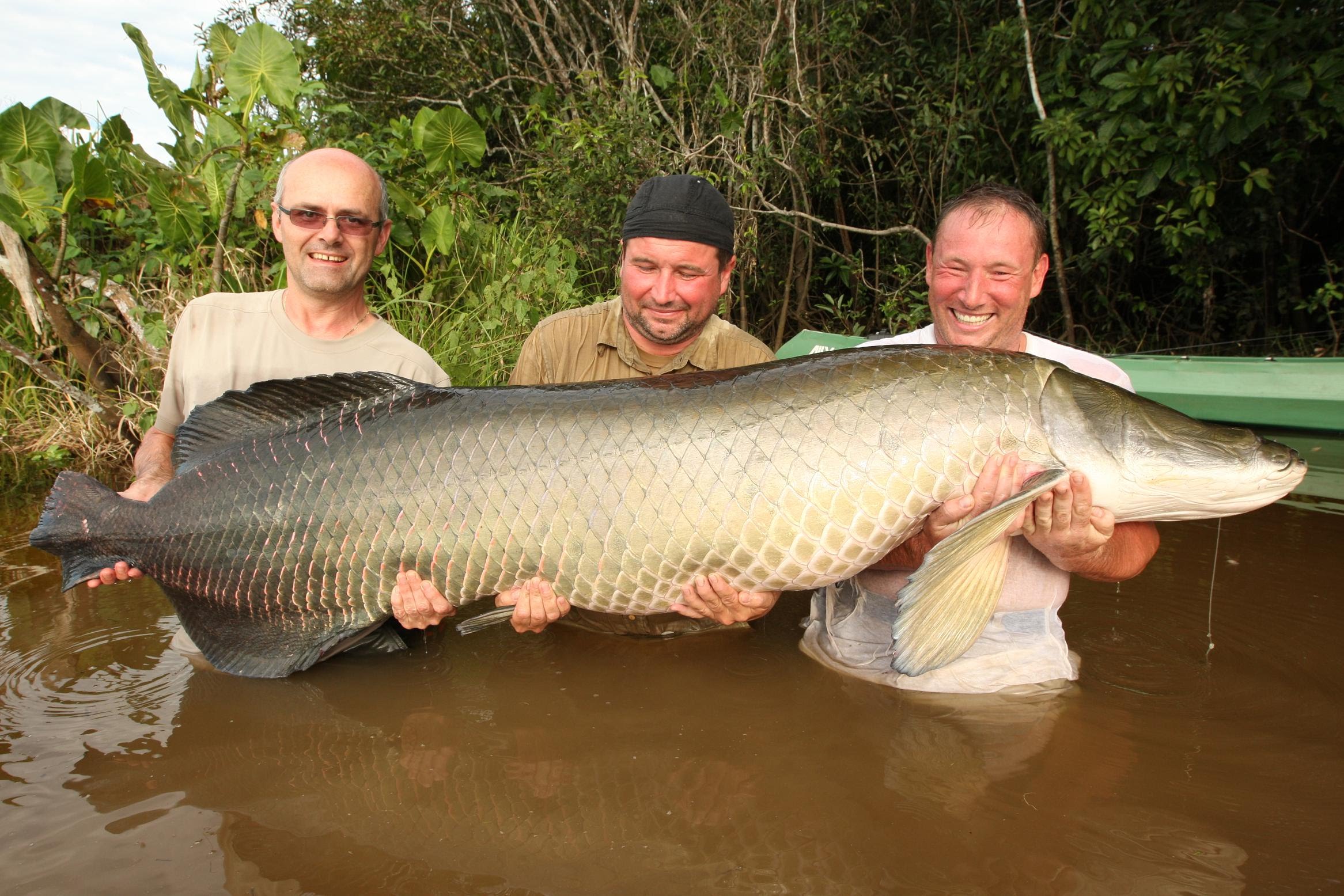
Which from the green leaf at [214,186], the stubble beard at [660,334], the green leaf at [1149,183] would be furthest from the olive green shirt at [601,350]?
the green leaf at [1149,183]

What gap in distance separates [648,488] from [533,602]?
538mm

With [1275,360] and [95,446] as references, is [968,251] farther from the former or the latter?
[95,446]

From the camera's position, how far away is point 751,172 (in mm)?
8172

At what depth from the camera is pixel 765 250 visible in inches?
379

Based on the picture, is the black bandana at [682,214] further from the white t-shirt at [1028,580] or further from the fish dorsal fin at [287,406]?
the fish dorsal fin at [287,406]

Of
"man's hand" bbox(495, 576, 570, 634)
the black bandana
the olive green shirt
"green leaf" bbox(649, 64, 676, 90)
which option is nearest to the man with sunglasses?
the olive green shirt

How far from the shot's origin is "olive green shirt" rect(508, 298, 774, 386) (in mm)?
3896

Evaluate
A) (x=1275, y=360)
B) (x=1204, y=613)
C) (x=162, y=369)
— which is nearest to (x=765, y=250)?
(x=1275, y=360)

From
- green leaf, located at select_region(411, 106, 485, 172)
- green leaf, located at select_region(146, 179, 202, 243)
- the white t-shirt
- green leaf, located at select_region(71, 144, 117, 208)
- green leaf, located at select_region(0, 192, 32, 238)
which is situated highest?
green leaf, located at select_region(411, 106, 485, 172)

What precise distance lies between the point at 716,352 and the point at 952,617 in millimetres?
1670

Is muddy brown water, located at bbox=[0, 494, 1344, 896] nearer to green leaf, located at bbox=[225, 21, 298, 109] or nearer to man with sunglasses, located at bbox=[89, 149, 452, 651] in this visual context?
man with sunglasses, located at bbox=[89, 149, 452, 651]

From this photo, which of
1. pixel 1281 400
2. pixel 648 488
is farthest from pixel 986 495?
pixel 1281 400

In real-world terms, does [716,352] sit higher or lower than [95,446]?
higher

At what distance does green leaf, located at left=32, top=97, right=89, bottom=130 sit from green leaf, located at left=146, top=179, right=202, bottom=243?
0.88 metres
